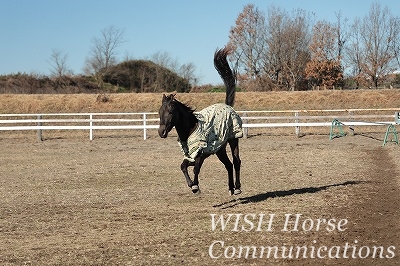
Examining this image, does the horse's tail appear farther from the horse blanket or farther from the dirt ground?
the dirt ground

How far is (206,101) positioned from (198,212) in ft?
92.1

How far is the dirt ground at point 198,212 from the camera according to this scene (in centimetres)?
661

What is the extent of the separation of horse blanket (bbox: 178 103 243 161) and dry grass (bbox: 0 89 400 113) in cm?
2539

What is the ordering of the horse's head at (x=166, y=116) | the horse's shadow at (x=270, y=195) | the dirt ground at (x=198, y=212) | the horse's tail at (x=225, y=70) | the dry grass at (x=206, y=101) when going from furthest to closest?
the dry grass at (x=206, y=101), the horse's tail at (x=225, y=70), the horse's shadow at (x=270, y=195), the horse's head at (x=166, y=116), the dirt ground at (x=198, y=212)

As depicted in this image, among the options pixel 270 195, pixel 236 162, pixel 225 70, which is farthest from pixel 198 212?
pixel 225 70

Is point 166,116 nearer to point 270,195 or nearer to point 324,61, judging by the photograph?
point 270,195

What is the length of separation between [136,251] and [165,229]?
121cm

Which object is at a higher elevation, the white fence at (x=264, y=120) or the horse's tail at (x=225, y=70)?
the horse's tail at (x=225, y=70)

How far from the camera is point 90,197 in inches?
437

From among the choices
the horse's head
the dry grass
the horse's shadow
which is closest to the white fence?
the dry grass

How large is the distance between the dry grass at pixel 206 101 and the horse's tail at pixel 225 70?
24.0 m

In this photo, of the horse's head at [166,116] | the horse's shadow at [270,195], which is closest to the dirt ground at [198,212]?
the horse's shadow at [270,195]

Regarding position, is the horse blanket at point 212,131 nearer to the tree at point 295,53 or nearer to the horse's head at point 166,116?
the horse's head at point 166,116

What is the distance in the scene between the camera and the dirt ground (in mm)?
6609
